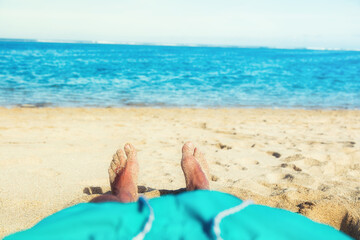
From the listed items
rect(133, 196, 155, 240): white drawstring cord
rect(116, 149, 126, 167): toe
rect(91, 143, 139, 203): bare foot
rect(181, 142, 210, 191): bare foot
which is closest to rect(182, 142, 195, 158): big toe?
rect(181, 142, 210, 191): bare foot

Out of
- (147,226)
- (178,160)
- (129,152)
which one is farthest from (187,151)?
(147,226)

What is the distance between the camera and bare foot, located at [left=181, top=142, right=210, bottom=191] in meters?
2.56

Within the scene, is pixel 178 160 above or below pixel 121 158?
below

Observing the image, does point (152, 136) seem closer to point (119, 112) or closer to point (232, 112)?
point (119, 112)

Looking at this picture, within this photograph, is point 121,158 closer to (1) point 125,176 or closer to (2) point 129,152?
(2) point 129,152

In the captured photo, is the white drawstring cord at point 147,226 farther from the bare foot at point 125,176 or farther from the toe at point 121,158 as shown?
the toe at point 121,158

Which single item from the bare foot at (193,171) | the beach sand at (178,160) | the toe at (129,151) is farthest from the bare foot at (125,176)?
the bare foot at (193,171)

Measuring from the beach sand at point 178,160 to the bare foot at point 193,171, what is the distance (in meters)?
0.31

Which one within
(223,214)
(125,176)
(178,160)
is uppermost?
(223,214)

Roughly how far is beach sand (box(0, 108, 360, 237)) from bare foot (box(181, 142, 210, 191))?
1.02 ft

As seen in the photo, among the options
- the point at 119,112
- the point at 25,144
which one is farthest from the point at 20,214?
the point at 119,112

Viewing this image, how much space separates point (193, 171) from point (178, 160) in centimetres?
148

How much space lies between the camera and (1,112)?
24.8ft

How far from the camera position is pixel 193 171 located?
108 inches
